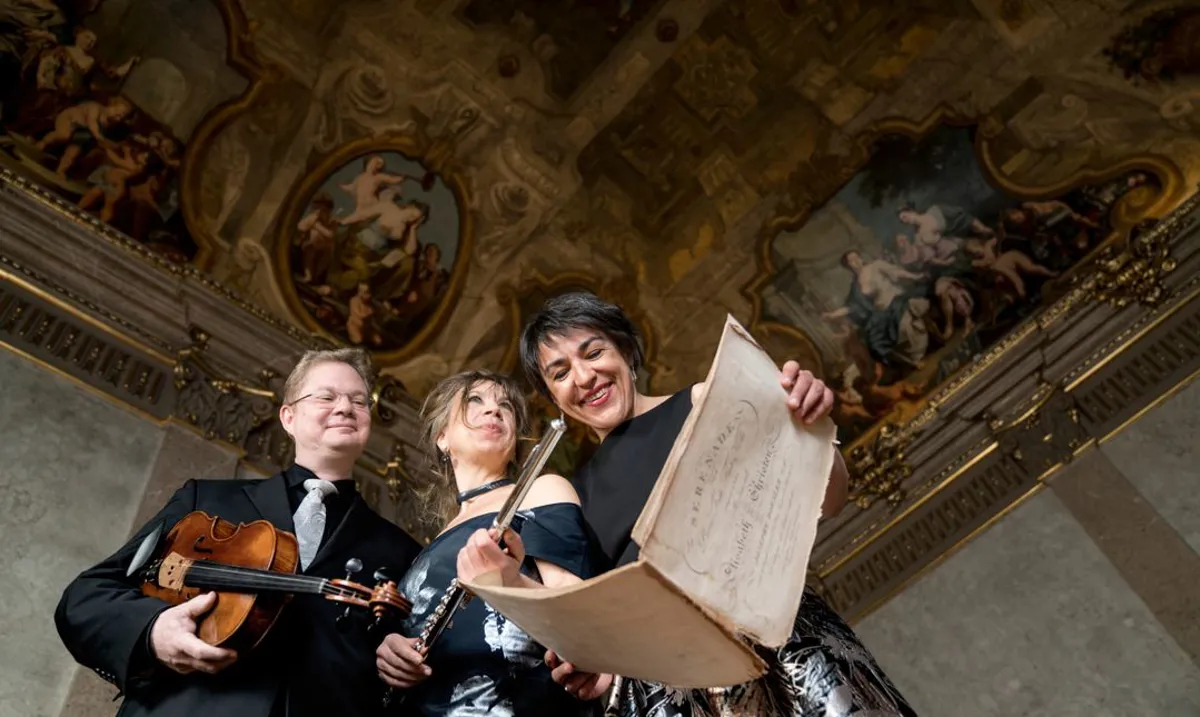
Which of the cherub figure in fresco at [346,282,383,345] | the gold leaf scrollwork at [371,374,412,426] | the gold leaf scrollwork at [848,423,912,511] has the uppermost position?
the gold leaf scrollwork at [848,423,912,511]

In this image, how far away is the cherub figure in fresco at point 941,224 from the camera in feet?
32.2

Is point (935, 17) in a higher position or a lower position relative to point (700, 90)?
higher

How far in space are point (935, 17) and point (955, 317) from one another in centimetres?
288

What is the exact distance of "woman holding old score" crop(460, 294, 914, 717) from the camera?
218 centimetres

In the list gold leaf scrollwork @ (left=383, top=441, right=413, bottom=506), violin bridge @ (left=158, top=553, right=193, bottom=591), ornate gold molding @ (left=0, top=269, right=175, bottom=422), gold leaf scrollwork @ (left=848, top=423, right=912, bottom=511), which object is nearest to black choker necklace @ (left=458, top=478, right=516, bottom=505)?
violin bridge @ (left=158, top=553, right=193, bottom=591)

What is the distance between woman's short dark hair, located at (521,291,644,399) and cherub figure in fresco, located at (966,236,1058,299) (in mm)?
7409

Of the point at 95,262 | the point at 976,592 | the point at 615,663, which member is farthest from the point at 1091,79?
the point at 615,663

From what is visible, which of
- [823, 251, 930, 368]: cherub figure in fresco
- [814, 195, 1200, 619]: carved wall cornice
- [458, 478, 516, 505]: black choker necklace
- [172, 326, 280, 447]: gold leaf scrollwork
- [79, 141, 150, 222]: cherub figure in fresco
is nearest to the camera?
[458, 478, 516, 505]: black choker necklace

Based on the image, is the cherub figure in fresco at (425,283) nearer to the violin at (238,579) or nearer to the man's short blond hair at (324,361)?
the man's short blond hair at (324,361)

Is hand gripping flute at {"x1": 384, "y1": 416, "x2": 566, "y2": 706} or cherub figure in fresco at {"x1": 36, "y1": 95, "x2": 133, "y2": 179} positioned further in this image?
cherub figure in fresco at {"x1": 36, "y1": 95, "x2": 133, "y2": 179}

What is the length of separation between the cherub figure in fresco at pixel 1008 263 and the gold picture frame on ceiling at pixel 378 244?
4.82 metres

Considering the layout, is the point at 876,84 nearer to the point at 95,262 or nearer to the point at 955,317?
the point at 955,317

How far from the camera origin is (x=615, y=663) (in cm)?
175

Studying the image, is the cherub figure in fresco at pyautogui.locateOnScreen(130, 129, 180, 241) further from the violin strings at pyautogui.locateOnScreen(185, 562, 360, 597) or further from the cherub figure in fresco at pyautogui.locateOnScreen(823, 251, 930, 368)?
the cherub figure in fresco at pyautogui.locateOnScreen(823, 251, 930, 368)
